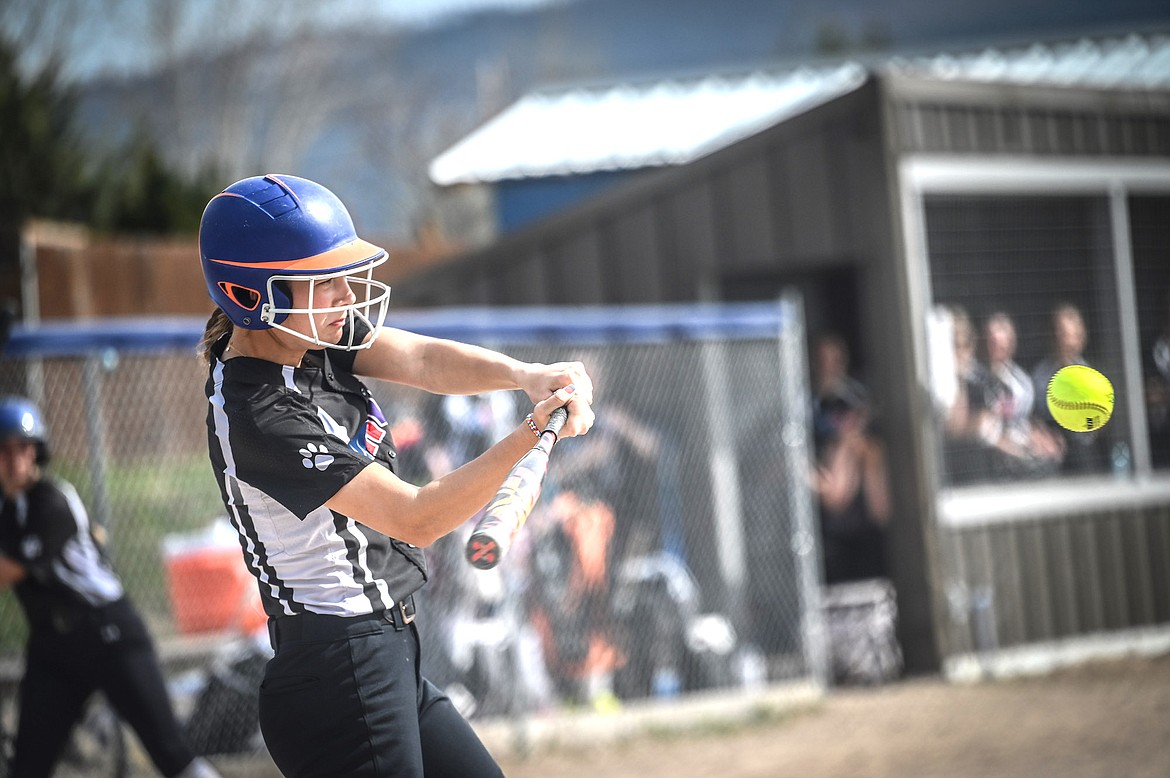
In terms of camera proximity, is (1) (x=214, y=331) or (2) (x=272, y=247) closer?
(2) (x=272, y=247)

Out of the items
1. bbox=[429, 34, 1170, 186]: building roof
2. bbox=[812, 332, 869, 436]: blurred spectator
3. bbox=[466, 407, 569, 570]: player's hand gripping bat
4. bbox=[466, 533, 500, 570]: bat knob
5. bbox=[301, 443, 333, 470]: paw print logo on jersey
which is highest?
bbox=[429, 34, 1170, 186]: building roof

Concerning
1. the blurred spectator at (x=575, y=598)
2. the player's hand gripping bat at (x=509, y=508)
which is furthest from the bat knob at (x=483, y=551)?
the blurred spectator at (x=575, y=598)

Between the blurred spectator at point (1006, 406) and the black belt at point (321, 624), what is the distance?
24.0ft

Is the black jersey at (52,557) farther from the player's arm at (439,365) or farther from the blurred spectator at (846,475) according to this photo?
the blurred spectator at (846,475)

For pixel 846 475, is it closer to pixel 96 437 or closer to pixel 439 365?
pixel 96 437

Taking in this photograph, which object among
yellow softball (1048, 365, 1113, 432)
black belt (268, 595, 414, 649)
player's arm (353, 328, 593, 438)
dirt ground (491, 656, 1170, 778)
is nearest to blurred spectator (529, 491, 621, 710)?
dirt ground (491, 656, 1170, 778)

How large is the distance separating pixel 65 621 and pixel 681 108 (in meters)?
9.34

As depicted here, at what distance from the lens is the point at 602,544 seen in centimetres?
860

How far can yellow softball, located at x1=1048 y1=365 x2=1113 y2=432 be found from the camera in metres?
4.20

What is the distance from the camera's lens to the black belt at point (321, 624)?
10.9 ft

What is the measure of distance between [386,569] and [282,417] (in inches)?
18.8

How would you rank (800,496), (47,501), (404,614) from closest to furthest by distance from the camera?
1. (404,614)
2. (47,501)
3. (800,496)

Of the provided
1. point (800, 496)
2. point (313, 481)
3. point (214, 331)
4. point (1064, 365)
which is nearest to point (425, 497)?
point (313, 481)

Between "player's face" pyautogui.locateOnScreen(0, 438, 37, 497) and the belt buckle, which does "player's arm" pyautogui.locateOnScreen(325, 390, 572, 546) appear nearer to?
the belt buckle
